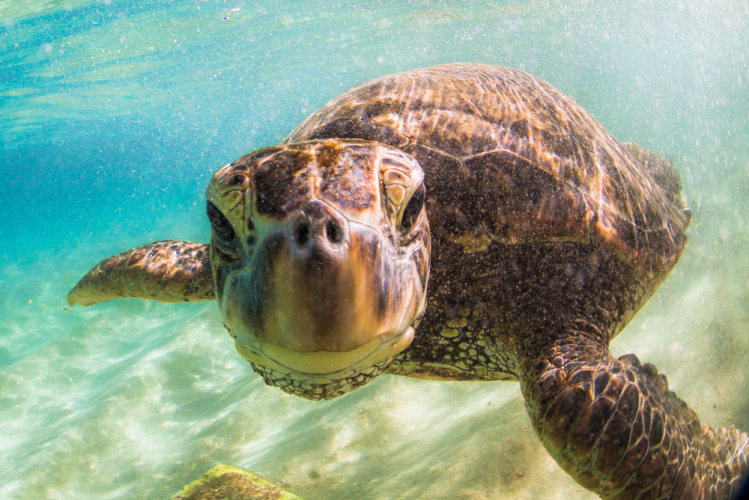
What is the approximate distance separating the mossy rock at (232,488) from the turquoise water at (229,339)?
375 mm

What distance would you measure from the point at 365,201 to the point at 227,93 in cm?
3714

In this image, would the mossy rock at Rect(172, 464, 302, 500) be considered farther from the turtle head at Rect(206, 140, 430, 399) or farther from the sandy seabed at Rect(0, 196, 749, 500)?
the turtle head at Rect(206, 140, 430, 399)

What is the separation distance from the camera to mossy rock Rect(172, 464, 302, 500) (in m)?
2.88

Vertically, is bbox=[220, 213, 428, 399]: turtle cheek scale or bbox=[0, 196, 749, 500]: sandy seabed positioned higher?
bbox=[220, 213, 428, 399]: turtle cheek scale

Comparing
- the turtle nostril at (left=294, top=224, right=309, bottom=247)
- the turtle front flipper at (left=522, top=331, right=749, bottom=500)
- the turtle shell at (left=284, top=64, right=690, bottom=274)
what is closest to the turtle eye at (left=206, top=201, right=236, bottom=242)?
the turtle nostril at (left=294, top=224, right=309, bottom=247)

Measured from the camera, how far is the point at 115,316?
10.0m

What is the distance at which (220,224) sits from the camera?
1.39 m

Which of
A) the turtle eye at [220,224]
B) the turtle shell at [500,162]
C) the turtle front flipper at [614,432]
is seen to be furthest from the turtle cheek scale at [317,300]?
the turtle front flipper at [614,432]

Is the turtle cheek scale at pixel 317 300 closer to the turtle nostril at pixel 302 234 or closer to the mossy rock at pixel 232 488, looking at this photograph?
the turtle nostril at pixel 302 234

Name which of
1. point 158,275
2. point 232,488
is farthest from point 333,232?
point 158,275

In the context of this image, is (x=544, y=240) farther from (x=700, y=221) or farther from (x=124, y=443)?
(x=700, y=221)

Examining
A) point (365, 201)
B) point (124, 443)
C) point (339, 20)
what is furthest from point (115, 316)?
point (339, 20)

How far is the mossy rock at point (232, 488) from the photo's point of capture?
9.46ft

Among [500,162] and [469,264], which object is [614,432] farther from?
[500,162]
